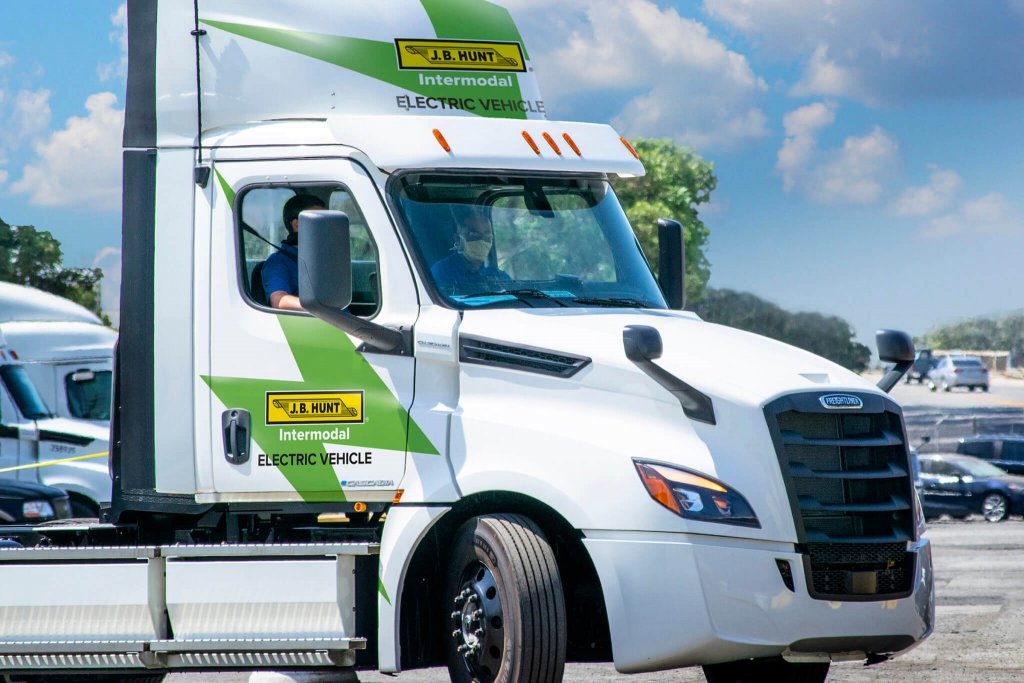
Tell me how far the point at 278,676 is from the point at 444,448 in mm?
2066

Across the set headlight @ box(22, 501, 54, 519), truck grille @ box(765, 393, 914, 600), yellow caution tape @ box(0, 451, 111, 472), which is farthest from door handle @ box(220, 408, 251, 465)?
yellow caution tape @ box(0, 451, 111, 472)

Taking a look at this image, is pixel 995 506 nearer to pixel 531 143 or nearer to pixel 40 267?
pixel 40 267

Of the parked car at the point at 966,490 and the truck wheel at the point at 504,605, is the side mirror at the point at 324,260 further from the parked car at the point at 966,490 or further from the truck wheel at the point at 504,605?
the parked car at the point at 966,490

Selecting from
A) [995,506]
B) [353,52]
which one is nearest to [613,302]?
[353,52]

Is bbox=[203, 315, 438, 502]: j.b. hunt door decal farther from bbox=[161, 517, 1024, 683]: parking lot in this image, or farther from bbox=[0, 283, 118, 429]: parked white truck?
bbox=[0, 283, 118, 429]: parked white truck

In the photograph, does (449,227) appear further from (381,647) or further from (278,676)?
(278,676)

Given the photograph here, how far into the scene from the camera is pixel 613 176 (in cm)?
899

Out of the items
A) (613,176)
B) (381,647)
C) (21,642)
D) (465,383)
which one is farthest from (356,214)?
(21,642)

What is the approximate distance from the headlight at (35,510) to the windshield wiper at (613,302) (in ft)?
15.4

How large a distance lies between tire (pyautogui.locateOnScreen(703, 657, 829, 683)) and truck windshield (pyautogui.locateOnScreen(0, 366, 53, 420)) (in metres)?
12.6

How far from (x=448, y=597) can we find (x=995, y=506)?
28.0 m

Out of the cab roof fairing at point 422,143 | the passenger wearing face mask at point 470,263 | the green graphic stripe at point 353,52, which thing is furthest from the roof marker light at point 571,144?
the passenger wearing face mask at point 470,263

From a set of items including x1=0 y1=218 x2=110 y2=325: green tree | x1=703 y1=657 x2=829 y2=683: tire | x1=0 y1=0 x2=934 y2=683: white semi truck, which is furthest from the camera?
x1=0 y1=218 x2=110 y2=325: green tree

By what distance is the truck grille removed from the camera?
286 inches
